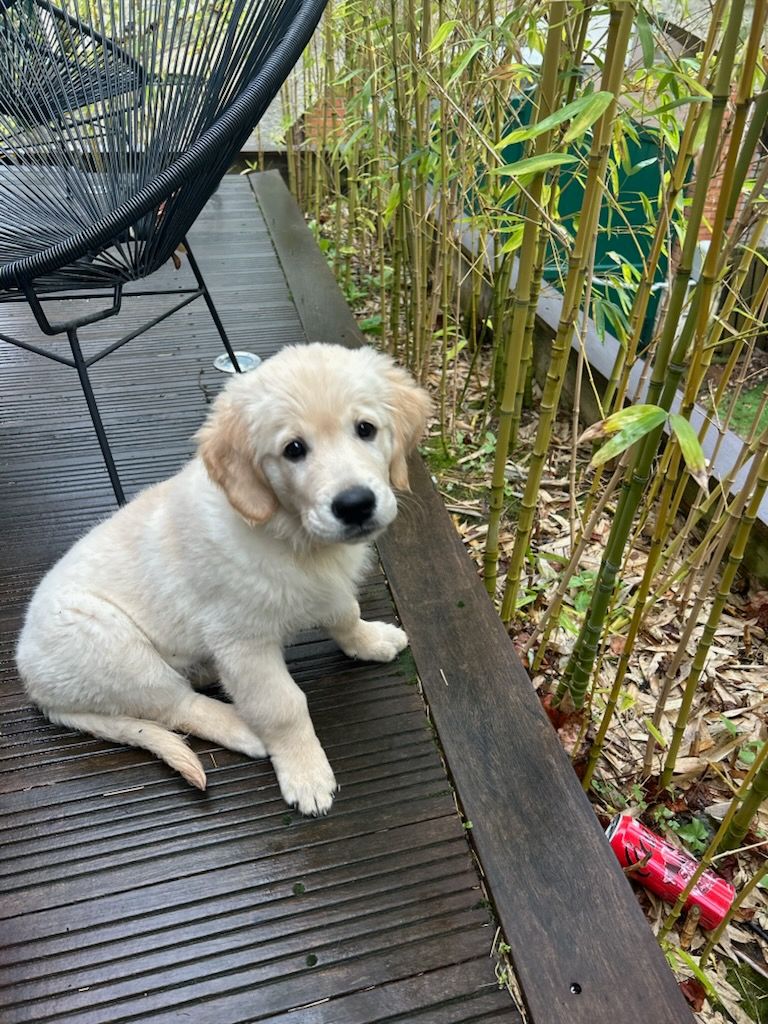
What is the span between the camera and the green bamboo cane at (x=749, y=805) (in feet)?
3.88

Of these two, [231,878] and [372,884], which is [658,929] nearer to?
[372,884]

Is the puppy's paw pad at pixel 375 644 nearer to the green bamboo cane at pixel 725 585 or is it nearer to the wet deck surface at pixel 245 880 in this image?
the wet deck surface at pixel 245 880

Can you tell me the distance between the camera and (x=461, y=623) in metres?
1.90

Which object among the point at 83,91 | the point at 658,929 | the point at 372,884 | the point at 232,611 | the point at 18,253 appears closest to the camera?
the point at 372,884

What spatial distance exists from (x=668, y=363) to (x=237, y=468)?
0.84 meters

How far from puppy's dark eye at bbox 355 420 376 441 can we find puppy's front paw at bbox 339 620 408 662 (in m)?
0.57

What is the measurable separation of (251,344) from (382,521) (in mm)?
2172

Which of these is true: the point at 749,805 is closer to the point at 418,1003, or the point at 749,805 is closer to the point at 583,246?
the point at 418,1003

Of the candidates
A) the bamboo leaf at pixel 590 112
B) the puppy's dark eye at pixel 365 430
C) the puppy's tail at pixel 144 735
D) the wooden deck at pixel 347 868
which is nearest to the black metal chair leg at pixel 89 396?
the wooden deck at pixel 347 868

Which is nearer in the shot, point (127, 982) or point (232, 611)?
point (127, 982)

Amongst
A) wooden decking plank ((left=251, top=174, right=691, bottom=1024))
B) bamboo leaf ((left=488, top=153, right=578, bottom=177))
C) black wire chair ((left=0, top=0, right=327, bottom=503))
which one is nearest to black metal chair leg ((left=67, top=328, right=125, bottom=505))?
black wire chair ((left=0, top=0, right=327, bottom=503))

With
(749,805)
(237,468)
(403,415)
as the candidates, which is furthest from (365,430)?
(749,805)

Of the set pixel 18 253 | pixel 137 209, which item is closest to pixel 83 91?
pixel 18 253

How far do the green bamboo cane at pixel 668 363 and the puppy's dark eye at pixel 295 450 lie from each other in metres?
0.64
